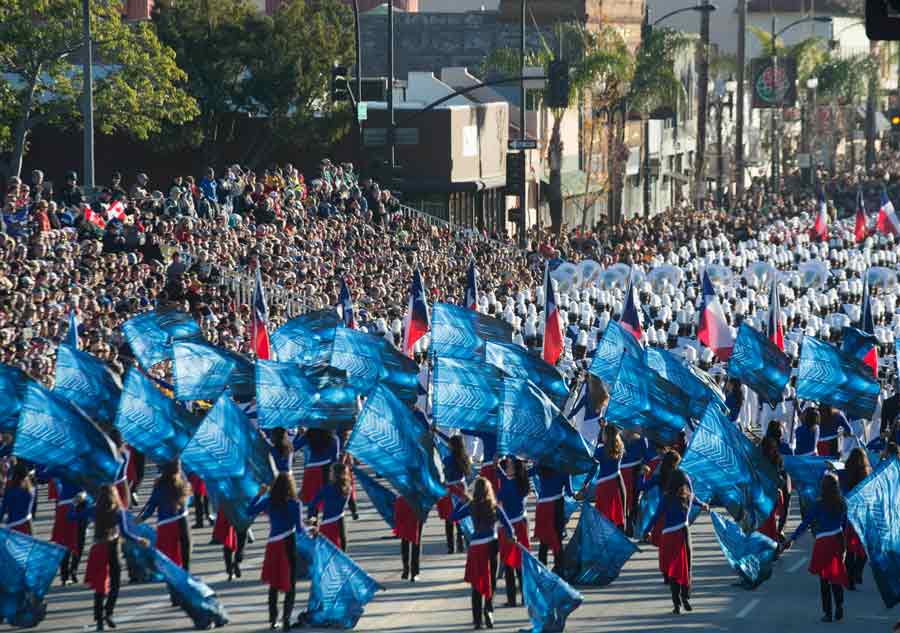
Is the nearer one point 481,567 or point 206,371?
point 481,567

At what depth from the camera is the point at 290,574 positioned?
1591cm

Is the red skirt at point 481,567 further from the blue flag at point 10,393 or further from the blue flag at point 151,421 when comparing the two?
the blue flag at point 10,393

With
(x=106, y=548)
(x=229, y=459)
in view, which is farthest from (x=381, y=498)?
(x=106, y=548)

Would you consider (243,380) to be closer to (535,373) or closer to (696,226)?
(535,373)

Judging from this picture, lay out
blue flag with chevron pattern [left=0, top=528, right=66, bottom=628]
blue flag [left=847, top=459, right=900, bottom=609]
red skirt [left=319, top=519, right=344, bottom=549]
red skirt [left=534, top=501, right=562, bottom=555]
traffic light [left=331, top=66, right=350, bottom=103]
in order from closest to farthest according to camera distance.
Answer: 1. blue flag with chevron pattern [left=0, top=528, right=66, bottom=628]
2. blue flag [left=847, top=459, right=900, bottom=609]
3. red skirt [left=319, top=519, right=344, bottom=549]
4. red skirt [left=534, top=501, right=562, bottom=555]
5. traffic light [left=331, top=66, right=350, bottom=103]

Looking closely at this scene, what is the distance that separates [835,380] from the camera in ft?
69.8

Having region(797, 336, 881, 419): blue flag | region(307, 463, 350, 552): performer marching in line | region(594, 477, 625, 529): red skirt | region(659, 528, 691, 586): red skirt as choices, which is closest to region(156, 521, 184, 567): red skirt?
region(307, 463, 350, 552): performer marching in line

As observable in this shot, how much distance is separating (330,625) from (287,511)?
99 centimetres

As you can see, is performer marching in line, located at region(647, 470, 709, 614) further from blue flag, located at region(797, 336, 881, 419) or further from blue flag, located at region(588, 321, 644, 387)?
blue flag, located at region(797, 336, 881, 419)

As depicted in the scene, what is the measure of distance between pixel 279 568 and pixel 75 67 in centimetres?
2488

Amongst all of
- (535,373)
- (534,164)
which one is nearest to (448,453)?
(535,373)

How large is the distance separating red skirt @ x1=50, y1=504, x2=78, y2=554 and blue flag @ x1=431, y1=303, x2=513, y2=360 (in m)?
5.02

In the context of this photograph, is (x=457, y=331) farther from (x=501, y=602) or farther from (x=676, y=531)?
(x=676, y=531)

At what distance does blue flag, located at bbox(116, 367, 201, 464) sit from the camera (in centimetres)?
1739
